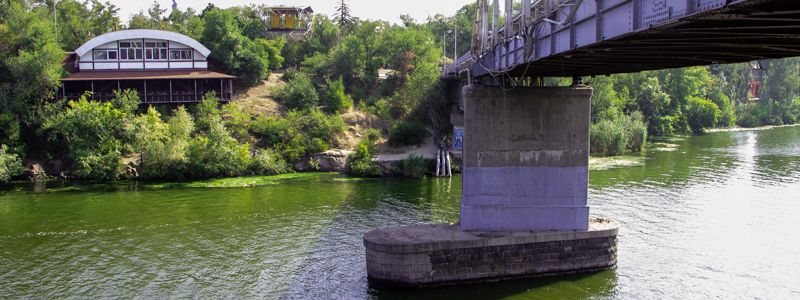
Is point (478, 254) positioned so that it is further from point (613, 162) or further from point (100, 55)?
point (100, 55)

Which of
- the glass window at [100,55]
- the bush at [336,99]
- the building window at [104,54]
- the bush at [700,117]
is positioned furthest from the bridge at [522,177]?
the bush at [700,117]

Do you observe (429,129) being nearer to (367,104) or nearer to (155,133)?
(367,104)

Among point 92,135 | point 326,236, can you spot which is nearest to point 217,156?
point 92,135

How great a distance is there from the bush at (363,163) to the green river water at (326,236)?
58.7 inches

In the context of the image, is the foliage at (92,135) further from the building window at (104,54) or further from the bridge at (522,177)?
the bridge at (522,177)

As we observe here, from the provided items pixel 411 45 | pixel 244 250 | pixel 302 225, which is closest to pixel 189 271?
pixel 244 250

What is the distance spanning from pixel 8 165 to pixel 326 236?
25155mm

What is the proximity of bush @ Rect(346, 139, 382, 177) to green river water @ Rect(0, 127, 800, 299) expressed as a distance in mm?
1491

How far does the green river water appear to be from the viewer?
21531 mm

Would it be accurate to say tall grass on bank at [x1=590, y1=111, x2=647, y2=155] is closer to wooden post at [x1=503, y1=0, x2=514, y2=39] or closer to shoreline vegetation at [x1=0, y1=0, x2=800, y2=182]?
shoreline vegetation at [x1=0, y1=0, x2=800, y2=182]

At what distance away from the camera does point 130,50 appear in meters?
52.7

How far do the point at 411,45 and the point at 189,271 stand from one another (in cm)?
4267

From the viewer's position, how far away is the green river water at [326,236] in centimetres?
2153

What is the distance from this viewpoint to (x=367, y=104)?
5894 cm
